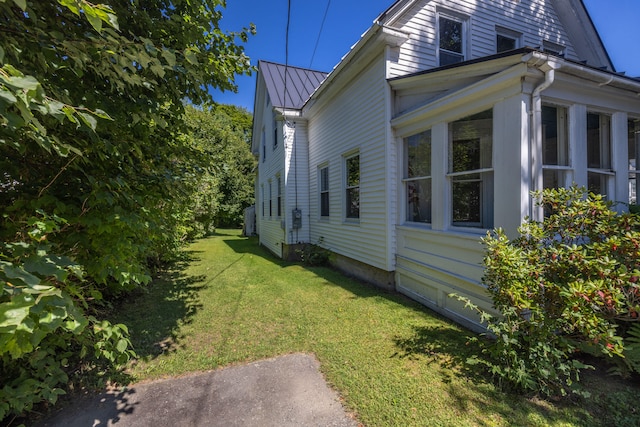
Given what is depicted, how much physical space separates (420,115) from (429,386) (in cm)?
394

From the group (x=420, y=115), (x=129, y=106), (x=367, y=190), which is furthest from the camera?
(x=367, y=190)

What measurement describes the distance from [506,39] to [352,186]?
5.36 meters

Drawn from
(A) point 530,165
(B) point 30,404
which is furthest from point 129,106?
(A) point 530,165

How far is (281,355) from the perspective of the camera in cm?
343

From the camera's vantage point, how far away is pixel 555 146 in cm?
409

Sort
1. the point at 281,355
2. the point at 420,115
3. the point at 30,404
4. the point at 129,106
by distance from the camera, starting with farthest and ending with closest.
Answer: the point at 420,115 < the point at 281,355 < the point at 129,106 < the point at 30,404

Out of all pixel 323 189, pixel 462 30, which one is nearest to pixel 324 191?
pixel 323 189

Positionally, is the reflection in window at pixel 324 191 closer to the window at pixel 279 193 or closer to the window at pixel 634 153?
the window at pixel 279 193

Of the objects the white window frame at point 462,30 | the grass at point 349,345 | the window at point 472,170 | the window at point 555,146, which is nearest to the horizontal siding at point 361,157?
the grass at point 349,345

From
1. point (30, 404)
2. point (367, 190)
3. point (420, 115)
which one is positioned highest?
point (420, 115)

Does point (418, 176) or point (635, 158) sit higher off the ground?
point (635, 158)

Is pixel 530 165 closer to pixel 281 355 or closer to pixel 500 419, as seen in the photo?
pixel 500 419

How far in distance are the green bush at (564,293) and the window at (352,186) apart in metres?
4.27

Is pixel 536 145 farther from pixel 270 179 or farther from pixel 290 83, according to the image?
pixel 270 179
